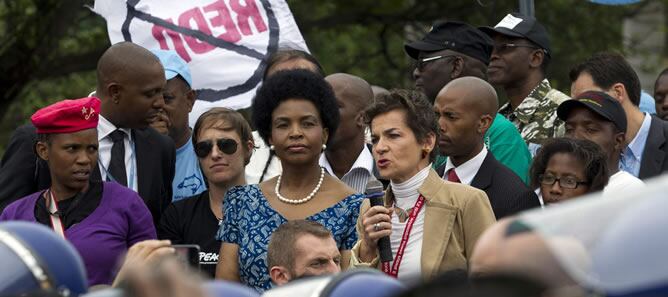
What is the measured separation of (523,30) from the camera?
26.9 feet

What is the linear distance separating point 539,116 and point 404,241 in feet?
6.99

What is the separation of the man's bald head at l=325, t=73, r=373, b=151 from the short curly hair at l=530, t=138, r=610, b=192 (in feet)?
4.85

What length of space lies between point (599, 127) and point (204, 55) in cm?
307

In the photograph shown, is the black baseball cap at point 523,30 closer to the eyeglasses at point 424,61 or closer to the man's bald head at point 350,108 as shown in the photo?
the eyeglasses at point 424,61

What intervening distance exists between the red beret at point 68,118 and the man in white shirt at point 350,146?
68.6 inches

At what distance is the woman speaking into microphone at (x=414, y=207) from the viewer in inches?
229

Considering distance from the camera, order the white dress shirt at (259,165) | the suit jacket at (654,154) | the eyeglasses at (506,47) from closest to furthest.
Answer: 1. the suit jacket at (654,154)
2. the white dress shirt at (259,165)
3. the eyeglasses at (506,47)

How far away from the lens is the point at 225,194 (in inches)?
262

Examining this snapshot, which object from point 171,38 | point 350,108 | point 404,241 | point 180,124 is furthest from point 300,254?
point 171,38

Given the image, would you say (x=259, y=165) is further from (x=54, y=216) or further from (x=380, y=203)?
(x=380, y=203)

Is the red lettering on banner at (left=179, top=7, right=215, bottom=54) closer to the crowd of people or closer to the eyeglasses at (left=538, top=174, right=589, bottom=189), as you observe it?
the crowd of people

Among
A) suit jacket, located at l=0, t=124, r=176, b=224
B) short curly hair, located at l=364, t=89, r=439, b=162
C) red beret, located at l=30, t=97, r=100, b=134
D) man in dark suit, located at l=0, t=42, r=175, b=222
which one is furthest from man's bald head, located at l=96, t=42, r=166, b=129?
short curly hair, located at l=364, t=89, r=439, b=162

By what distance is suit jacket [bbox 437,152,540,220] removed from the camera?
646 cm

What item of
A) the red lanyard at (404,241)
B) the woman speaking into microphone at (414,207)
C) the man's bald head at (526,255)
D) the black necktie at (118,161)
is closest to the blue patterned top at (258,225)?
the woman speaking into microphone at (414,207)
